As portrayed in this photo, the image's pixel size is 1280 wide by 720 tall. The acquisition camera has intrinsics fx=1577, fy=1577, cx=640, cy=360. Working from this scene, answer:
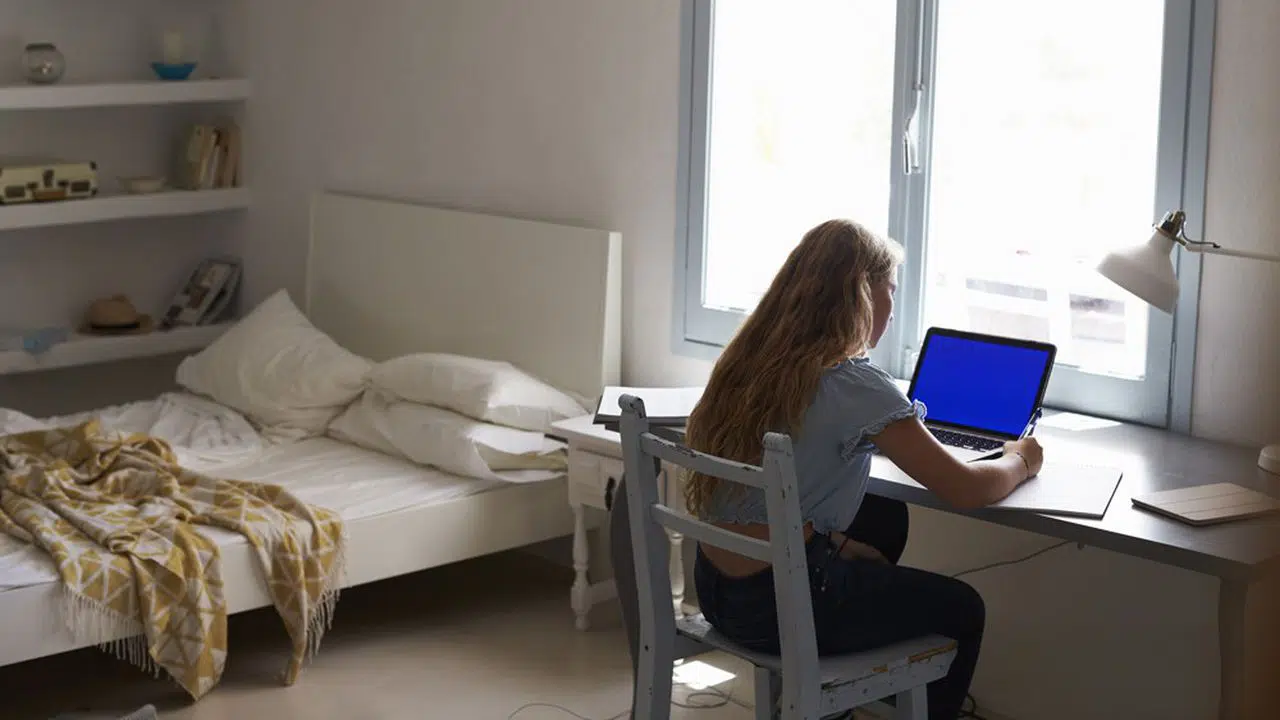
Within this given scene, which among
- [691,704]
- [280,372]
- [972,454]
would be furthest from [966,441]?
[280,372]

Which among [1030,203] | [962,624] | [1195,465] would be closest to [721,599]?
[962,624]

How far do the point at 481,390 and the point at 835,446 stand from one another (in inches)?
62.2

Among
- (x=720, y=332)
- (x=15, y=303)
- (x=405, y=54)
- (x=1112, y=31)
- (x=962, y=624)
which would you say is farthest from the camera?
(x=15, y=303)

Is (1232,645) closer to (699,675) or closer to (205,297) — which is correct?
(699,675)

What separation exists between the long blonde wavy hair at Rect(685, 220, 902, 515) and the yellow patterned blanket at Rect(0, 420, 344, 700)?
125cm

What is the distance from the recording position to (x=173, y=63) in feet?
16.9

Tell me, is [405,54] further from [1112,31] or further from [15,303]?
[1112,31]

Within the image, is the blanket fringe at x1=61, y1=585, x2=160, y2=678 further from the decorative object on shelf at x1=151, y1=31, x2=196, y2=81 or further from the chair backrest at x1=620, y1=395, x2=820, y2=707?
the decorative object on shelf at x1=151, y1=31, x2=196, y2=81

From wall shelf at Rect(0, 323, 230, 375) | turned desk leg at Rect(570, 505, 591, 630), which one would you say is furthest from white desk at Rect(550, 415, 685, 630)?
wall shelf at Rect(0, 323, 230, 375)

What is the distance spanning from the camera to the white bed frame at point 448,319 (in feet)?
11.9

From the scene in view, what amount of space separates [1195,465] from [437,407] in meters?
1.95

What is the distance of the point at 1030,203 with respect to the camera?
10.8 ft

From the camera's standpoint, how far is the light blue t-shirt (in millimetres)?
2504

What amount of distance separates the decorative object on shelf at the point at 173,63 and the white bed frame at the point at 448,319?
2.19ft
